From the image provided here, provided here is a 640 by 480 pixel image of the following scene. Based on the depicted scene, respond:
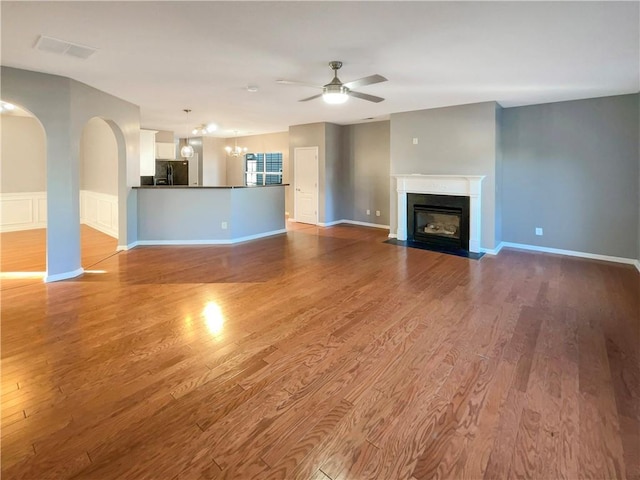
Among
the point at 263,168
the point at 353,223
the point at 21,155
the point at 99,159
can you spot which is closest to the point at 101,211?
the point at 99,159

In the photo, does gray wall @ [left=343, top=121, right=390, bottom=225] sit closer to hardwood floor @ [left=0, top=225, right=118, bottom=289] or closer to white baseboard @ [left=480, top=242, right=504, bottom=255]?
white baseboard @ [left=480, top=242, right=504, bottom=255]

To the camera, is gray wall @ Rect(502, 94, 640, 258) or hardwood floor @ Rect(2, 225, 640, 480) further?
gray wall @ Rect(502, 94, 640, 258)

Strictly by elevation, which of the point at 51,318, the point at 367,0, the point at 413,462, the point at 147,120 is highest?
the point at 147,120

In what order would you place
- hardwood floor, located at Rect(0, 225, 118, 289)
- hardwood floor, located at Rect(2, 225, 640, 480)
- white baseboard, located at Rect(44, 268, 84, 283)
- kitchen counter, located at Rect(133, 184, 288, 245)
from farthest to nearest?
kitchen counter, located at Rect(133, 184, 288, 245), hardwood floor, located at Rect(0, 225, 118, 289), white baseboard, located at Rect(44, 268, 84, 283), hardwood floor, located at Rect(2, 225, 640, 480)

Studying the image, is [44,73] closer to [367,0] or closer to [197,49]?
[197,49]

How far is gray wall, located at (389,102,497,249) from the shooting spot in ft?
19.6

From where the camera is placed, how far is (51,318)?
332 cm

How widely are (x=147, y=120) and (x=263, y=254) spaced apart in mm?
4874

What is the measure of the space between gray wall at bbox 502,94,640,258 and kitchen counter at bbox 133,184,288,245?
4.97 metres

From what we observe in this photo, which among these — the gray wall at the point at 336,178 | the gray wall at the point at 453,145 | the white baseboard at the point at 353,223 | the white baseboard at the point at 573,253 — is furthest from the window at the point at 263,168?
the white baseboard at the point at 573,253

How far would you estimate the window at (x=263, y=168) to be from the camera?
11242mm

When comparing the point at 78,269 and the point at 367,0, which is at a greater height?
the point at 367,0

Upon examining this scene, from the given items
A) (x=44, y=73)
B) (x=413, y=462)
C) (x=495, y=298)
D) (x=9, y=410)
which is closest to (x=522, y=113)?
(x=495, y=298)

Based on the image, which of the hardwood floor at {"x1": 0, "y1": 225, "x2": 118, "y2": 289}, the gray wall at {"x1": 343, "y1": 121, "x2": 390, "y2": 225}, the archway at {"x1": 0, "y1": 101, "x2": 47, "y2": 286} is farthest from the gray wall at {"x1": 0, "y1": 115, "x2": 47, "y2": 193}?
the gray wall at {"x1": 343, "y1": 121, "x2": 390, "y2": 225}
